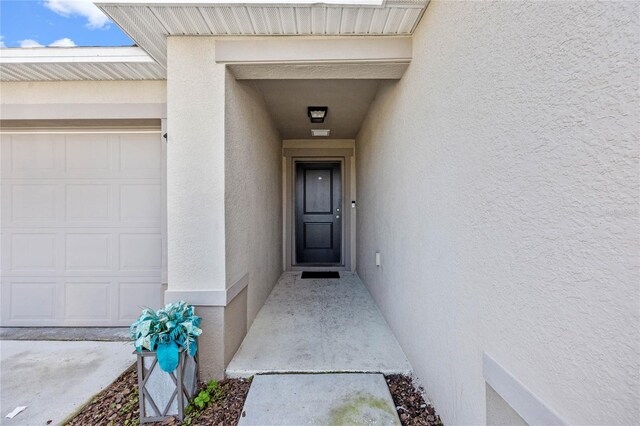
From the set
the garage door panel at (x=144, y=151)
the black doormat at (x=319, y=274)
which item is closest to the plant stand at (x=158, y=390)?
the garage door panel at (x=144, y=151)

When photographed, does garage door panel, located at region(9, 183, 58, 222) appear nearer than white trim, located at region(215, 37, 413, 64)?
No

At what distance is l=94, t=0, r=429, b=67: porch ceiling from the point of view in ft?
5.24

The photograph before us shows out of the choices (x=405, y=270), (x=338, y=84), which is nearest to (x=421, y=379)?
(x=405, y=270)

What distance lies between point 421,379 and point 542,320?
3.95ft

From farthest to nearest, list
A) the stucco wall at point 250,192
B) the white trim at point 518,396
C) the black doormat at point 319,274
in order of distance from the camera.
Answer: the black doormat at point 319,274, the stucco wall at point 250,192, the white trim at point 518,396

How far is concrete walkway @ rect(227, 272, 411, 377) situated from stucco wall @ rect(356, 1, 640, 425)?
1.55 feet

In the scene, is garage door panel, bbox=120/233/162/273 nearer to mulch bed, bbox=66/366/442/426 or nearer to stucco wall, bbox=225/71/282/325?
stucco wall, bbox=225/71/282/325

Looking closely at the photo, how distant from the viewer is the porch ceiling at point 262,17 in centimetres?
160

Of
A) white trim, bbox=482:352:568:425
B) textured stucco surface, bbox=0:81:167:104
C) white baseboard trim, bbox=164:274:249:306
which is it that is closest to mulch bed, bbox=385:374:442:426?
white trim, bbox=482:352:568:425

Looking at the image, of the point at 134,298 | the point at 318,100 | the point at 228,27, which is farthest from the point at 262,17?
the point at 134,298

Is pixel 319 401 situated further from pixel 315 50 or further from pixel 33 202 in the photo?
pixel 33 202

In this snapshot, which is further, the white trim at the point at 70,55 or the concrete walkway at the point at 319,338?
the white trim at the point at 70,55

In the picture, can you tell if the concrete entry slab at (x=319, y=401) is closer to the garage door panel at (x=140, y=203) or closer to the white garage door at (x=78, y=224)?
the white garage door at (x=78, y=224)

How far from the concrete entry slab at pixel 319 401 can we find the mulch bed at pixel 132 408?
0.10 meters
